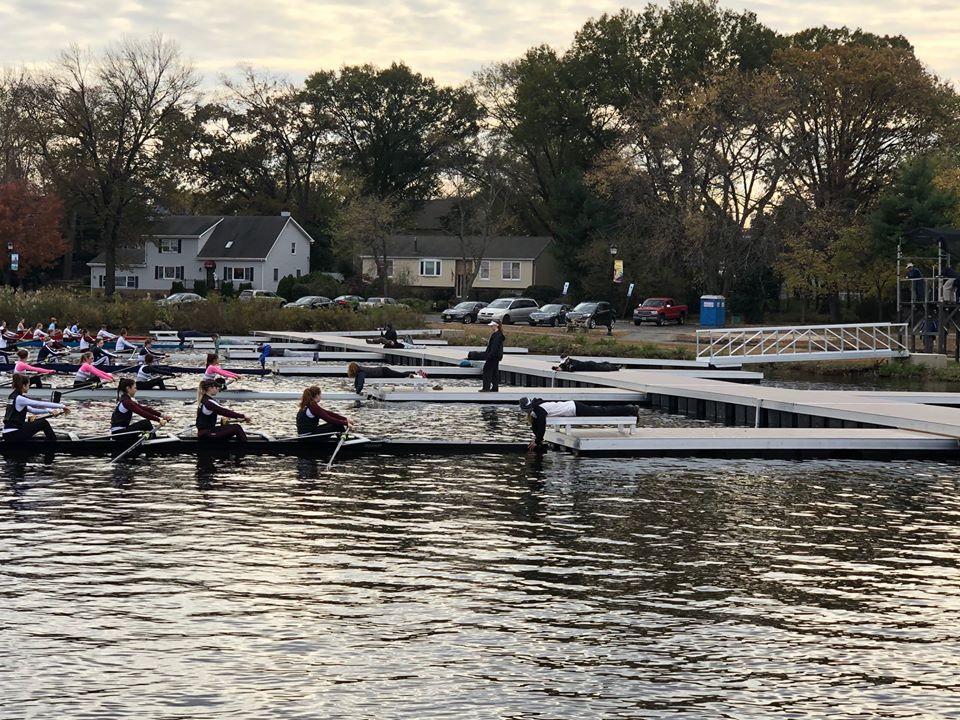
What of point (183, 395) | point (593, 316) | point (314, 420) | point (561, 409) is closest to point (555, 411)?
point (561, 409)

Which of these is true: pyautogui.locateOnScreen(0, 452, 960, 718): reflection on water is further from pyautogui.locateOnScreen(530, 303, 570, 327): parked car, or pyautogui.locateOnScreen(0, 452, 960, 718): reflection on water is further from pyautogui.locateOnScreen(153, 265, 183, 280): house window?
pyautogui.locateOnScreen(153, 265, 183, 280): house window

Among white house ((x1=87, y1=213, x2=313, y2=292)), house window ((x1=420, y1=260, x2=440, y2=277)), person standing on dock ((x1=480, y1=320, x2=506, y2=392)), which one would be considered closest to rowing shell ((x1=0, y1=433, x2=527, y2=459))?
person standing on dock ((x1=480, y1=320, x2=506, y2=392))

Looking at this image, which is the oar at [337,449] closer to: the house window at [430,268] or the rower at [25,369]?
the rower at [25,369]

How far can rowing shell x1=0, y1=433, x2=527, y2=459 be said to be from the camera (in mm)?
25453

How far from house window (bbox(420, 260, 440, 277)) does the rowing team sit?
89.8 meters

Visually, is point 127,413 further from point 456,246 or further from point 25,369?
point 456,246

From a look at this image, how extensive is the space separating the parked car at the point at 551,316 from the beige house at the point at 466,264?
88.7 feet

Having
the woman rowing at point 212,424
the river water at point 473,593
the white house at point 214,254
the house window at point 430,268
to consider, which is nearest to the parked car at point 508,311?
the house window at point 430,268

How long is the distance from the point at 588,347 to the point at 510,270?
5315cm

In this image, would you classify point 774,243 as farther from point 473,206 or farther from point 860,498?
point 860,498

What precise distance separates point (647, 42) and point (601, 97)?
17.9ft

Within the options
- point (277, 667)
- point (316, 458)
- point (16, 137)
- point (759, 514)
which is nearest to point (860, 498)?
point (759, 514)

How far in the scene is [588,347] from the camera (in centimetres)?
5866

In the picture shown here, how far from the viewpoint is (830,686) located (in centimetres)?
1216
